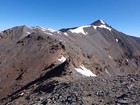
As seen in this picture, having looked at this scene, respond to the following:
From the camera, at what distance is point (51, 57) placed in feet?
216

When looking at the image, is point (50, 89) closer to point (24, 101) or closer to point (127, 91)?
point (24, 101)

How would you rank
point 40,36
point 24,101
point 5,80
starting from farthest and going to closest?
point 40,36, point 5,80, point 24,101

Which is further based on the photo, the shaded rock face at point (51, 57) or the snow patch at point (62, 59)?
the snow patch at point (62, 59)

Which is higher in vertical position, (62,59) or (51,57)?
(51,57)

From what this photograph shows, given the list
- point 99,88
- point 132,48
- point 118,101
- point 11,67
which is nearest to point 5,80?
point 11,67

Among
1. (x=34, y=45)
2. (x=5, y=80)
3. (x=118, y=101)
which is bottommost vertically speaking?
(x=118, y=101)

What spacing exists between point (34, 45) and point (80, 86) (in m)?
46.4

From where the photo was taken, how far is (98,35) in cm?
12631

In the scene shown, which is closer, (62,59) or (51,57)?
(62,59)

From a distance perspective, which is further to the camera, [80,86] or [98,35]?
[98,35]

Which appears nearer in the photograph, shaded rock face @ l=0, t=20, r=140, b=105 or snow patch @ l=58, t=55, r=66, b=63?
shaded rock face @ l=0, t=20, r=140, b=105

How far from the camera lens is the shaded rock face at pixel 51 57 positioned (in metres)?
50.9

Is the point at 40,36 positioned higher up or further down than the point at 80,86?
higher up

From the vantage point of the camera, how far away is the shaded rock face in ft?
167
